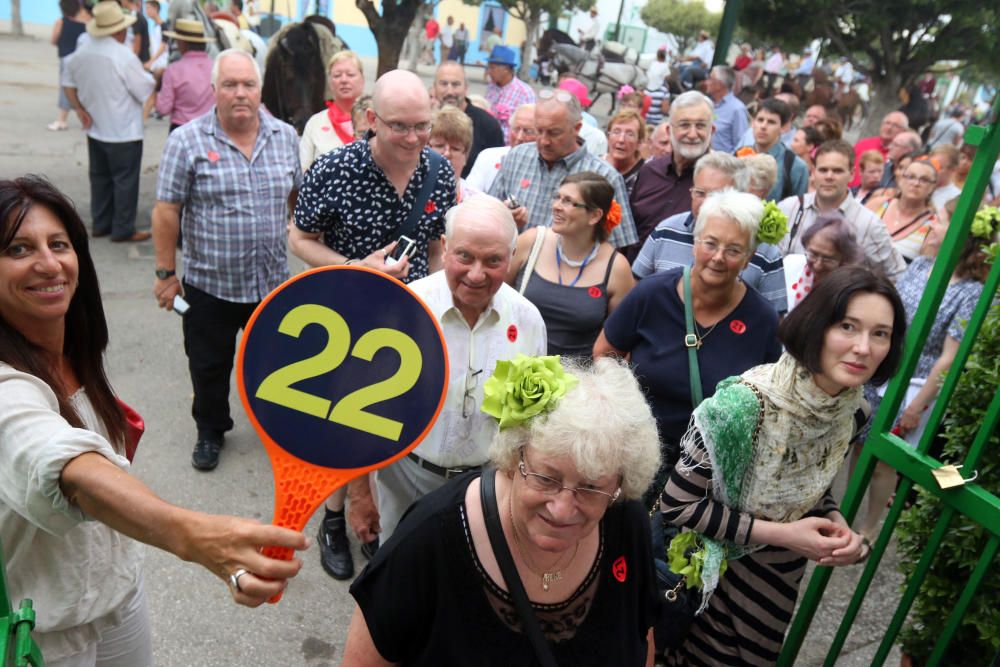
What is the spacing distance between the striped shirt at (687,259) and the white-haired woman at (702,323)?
71cm

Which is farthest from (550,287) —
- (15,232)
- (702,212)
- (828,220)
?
(15,232)

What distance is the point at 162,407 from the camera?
4.98 m

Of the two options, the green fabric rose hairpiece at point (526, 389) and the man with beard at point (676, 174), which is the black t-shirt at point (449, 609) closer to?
the green fabric rose hairpiece at point (526, 389)

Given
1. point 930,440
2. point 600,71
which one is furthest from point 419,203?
point 600,71

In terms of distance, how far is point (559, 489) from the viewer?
1.78 metres

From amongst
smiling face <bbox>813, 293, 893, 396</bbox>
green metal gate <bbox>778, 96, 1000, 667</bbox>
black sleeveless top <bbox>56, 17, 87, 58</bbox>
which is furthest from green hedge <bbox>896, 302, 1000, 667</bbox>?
black sleeveless top <bbox>56, 17, 87, 58</bbox>

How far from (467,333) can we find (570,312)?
109 centimetres

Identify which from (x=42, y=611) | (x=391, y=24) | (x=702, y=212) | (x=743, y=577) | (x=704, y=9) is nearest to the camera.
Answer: (x=42, y=611)

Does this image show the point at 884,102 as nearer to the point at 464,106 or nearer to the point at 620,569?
the point at 464,106

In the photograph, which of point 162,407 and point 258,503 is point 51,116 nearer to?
point 162,407

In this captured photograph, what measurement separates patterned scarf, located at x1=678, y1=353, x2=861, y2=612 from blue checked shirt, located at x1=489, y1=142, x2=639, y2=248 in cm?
246

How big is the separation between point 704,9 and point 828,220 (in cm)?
4346

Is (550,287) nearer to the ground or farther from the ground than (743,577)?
farther from the ground

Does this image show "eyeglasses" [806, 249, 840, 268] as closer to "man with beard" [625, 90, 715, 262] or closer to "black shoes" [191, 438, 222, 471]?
"man with beard" [625, 90, 715, 262]
